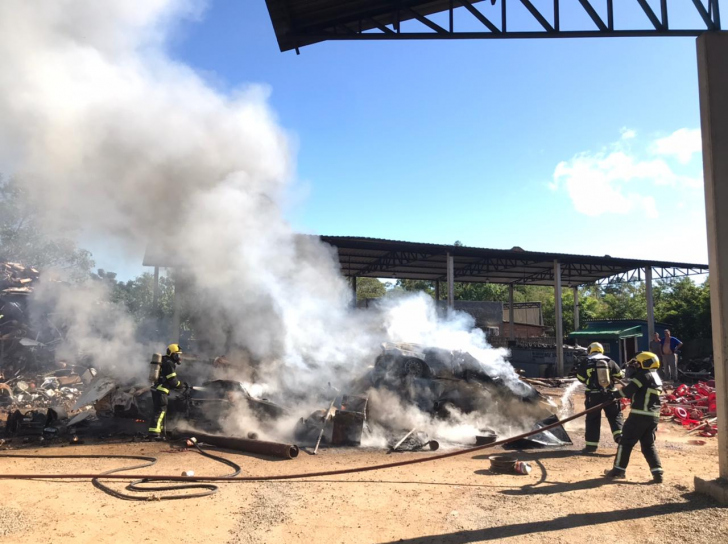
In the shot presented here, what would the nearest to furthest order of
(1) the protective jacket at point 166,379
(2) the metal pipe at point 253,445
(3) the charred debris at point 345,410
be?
(2) the metal pipe at point 253,445 < (3) the charred debris at point 345,410 < (1) the protective jacket at point 166,379

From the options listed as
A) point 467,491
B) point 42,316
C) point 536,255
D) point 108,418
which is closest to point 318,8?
point 467,491

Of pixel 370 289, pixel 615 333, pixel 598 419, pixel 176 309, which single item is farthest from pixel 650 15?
pixel 370 289

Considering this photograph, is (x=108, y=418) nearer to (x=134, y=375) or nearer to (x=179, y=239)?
(x=134, y=375)

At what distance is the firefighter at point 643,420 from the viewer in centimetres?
552

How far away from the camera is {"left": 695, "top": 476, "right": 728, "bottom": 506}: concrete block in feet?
15.2

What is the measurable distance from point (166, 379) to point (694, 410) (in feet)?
35.5

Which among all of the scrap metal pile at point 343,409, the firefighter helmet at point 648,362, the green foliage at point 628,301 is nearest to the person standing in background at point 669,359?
the green foliage at point 628,301

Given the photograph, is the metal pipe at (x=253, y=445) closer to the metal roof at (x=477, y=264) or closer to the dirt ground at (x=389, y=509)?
the dirt ground at (x=389, y=509)

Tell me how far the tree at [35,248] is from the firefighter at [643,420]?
1857 cm

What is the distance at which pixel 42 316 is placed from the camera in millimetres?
14594

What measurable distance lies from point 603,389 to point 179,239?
30.1 ft

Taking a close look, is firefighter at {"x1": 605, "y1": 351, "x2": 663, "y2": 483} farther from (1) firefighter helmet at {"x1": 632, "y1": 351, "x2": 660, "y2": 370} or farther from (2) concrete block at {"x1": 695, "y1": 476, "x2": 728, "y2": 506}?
(2) concrete block at {"x1": 695, "y1": 476, "x2": 728, "y2": 506}

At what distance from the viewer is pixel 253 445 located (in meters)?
6.96

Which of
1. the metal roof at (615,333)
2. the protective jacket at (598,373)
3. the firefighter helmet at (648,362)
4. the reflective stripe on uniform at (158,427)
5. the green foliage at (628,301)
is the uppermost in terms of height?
the green foliage at (628,301)
